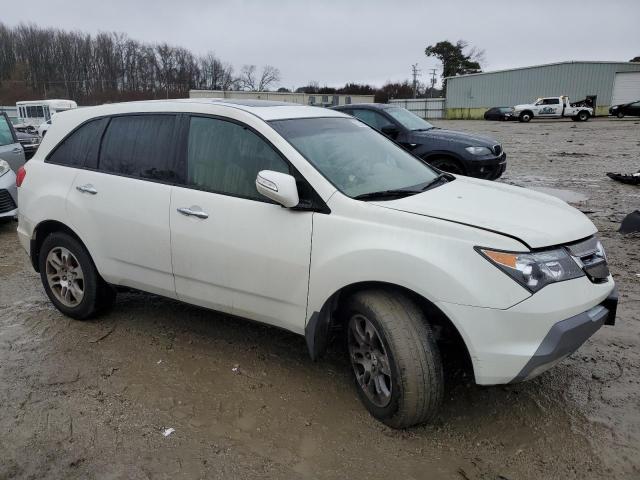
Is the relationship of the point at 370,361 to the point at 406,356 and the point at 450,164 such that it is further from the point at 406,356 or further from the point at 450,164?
the point at 450,164

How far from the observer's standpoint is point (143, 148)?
12.5 ft

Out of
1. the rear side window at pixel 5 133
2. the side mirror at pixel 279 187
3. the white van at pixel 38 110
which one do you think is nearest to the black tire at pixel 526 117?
the white van at pixel 38 110

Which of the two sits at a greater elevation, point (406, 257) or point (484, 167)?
point (406, 257)

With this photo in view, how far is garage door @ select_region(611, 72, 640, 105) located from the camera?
45.0 meters

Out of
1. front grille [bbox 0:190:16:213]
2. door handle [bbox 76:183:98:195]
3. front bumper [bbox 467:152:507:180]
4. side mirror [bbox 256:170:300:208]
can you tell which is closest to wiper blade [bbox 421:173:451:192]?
side mirror [bbox 256:170:300:208]

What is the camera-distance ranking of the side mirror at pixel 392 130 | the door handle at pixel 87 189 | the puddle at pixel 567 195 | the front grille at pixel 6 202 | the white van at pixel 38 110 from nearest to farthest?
the door handle at pixel 87 189 < the front grille at pixel 6 202 < the puddle at pixel 567 195 < the side mirror at pixel 392 130 < the white van at pixel 38 110

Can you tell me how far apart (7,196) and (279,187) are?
22.3 ft

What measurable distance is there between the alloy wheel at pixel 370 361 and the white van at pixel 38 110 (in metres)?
39.6

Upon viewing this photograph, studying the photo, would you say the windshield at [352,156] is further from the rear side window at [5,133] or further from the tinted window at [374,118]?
the rear side window at [5,133]

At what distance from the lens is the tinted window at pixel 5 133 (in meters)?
9.35

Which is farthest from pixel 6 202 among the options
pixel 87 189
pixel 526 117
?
pixel 526 117

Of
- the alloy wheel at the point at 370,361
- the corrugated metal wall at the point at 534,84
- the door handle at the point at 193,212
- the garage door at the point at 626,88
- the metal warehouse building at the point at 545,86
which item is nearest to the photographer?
the alloy wheel at the point at 370,361

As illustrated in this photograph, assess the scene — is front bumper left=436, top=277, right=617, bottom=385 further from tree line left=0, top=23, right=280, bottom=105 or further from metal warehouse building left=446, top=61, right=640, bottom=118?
tree line left=0, top=23, right=280, bottom=105

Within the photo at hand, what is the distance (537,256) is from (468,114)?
5612cm
